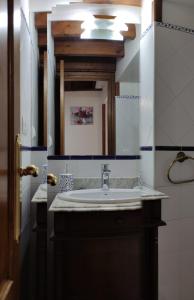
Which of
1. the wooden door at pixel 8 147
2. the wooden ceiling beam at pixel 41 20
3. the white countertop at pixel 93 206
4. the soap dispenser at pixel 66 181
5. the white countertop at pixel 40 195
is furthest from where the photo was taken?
the soap dispenser at pixel 66 181

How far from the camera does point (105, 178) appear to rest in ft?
5.78

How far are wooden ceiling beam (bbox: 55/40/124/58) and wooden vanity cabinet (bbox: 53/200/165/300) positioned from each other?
932mm

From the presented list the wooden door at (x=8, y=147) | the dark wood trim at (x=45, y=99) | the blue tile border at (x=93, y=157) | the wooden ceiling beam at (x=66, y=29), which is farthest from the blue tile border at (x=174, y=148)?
the wooden door at (x=8, y=147)

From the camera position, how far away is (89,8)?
5.95 feet

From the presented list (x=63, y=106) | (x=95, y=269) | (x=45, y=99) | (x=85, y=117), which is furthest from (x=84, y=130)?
(x=95, y=269)

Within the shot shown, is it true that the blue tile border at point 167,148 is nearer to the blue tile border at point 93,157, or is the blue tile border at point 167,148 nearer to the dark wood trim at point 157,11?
the blue tile border at point 93,157

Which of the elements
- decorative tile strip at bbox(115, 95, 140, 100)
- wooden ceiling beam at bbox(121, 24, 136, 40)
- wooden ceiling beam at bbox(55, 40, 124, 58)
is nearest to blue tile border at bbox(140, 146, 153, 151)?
decorative tile strip at bbox(115, 95, 140, 100)

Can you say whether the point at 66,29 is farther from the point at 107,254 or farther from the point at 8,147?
the point at 107,254

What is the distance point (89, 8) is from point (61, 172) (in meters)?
1.00

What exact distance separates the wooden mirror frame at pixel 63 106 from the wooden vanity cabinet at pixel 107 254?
47 centimetres

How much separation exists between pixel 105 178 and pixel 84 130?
31cm

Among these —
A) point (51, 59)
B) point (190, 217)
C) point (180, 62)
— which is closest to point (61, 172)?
point (51, 59)

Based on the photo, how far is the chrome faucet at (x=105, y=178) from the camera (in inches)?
68.9

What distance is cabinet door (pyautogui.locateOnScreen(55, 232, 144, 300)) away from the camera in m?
1.45
